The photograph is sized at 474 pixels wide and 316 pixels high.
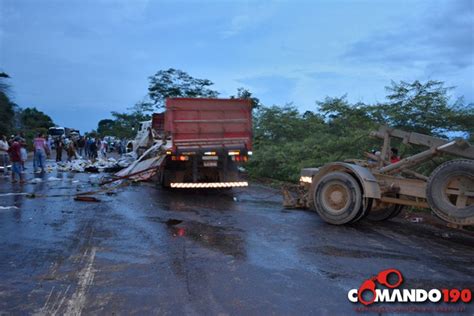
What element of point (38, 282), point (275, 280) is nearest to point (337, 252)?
point (275, 280)

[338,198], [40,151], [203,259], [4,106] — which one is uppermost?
[4,106]

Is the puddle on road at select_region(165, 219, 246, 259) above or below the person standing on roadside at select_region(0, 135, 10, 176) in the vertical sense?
below

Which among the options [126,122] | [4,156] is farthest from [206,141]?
[126,122]

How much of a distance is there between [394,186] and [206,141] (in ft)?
19.7

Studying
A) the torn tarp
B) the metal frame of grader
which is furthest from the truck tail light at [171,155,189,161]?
the metal frame of grader

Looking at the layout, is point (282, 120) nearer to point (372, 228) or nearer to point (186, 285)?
point (372, 228)

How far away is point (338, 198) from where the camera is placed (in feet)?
26.1

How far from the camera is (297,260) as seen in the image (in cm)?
559

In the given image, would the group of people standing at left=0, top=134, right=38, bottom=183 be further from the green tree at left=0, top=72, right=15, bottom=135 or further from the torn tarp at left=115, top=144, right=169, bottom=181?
the green tree at left=0, top=72, right=15, bottom=135

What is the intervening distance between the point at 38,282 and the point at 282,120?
1684 centimetres

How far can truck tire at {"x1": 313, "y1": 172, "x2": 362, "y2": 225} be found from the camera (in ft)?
25.0

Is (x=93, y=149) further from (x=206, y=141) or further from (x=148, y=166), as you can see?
Result: (x=206, y=141)

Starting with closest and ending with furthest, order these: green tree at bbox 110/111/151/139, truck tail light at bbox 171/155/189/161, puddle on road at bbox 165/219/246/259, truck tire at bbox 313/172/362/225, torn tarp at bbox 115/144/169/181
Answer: puddle on road at bbox 165/219/246/259, truck tire at bbox 313/172/362/225, truck tail light at bbox 171/155/189/161, torn tarp at bbox 115/144/169/181, green tree at bbox 110/111/151/139

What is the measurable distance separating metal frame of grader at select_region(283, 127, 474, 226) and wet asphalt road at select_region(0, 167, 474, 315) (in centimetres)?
45
